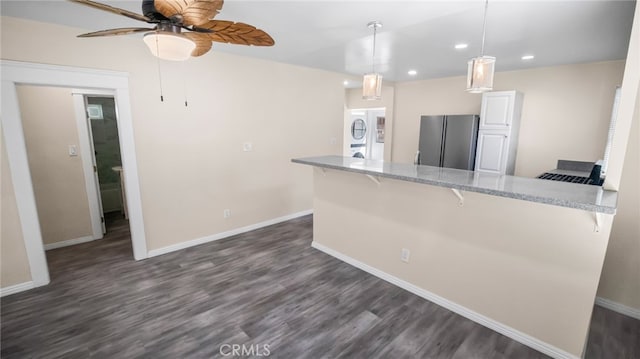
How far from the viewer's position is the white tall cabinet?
438 cm

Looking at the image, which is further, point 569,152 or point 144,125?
point 569,152

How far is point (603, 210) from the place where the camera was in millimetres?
1450

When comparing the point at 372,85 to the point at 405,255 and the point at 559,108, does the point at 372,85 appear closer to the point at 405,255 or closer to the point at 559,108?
the point at 405,255

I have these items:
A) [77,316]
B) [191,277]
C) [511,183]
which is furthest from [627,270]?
[77,316]

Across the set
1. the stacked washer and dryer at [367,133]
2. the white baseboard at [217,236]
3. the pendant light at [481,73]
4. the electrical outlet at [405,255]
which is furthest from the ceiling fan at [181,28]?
the stacked washer and dryer at [367,133]

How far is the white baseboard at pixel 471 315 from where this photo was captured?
77.2 inches

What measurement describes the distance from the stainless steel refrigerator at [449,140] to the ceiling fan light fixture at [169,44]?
4487mm

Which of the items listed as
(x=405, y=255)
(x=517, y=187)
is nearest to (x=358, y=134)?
(x=405, y=255)

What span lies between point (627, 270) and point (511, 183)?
148cm

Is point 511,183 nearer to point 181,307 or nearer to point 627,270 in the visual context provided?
point 627,270

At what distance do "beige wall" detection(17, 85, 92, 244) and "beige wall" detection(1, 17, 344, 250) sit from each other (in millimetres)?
1149

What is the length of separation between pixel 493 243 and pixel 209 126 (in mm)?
3353

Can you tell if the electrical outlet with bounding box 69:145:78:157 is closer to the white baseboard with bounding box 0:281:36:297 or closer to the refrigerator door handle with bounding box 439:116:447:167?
the white baseboard with bounding box 0:281:36:297

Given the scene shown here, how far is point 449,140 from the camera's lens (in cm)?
505
